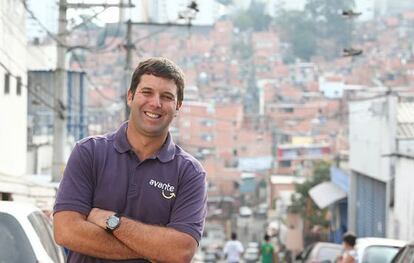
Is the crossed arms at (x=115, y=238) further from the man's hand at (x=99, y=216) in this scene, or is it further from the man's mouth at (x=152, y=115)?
the man's mouth at (x=152, y=115)

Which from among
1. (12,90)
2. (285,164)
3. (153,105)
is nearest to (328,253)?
(12,90)

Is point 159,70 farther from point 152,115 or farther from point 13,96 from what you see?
point 13,96

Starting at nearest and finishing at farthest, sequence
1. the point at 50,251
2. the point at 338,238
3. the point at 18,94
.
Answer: the point at 50,251
the point at 18,94
the point at 338,238

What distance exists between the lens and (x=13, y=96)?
3102 cm

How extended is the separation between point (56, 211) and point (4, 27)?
23.4 meters

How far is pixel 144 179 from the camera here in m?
5.08

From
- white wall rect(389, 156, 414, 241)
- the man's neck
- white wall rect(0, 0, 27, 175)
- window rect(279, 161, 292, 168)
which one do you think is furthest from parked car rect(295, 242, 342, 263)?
window rect(279, 161, 292, 168)

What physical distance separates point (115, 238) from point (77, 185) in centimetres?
28

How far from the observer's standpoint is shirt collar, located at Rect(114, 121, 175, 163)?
5.16 m

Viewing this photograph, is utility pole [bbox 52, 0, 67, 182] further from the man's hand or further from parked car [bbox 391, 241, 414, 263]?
the man's hand

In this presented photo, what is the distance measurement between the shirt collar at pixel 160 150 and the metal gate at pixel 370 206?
2759 centimetres

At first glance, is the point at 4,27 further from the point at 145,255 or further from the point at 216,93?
the point at 216,93

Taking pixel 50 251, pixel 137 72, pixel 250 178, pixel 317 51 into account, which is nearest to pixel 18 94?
pixel 50 251

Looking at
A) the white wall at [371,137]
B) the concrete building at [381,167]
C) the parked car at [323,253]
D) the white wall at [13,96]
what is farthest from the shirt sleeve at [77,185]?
the white wall at [371,137]
